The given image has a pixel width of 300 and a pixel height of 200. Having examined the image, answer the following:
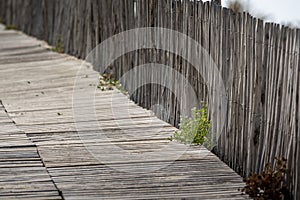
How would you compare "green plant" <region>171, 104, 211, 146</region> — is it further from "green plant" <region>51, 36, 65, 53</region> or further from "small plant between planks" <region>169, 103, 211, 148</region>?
"green plant" <region>51, 36, 65, 53</region>

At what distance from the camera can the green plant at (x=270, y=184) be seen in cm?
476

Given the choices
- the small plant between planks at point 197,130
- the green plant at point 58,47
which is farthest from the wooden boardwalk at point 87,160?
the green plant at point 58,47

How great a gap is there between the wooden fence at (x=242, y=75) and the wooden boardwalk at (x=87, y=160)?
21cm

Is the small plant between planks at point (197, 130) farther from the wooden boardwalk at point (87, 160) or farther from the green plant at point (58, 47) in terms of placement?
the green plant at point (58, 47)

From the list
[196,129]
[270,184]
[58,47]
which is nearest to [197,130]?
[196,129]

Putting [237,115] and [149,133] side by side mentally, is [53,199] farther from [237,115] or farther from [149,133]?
[149,133]

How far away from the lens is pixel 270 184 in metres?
4.79

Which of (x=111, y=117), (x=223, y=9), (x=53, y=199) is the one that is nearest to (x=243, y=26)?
(x=223, y=9)

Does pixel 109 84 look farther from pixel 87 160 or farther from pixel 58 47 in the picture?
pixel 58 47

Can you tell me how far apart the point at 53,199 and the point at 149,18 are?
3262mm

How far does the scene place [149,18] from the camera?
7.72m

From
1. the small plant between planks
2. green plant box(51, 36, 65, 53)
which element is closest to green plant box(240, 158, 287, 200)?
the small plant between planks

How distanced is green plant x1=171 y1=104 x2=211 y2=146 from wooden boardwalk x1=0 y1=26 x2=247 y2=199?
160 millimetres

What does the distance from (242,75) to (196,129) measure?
0.88 metres
